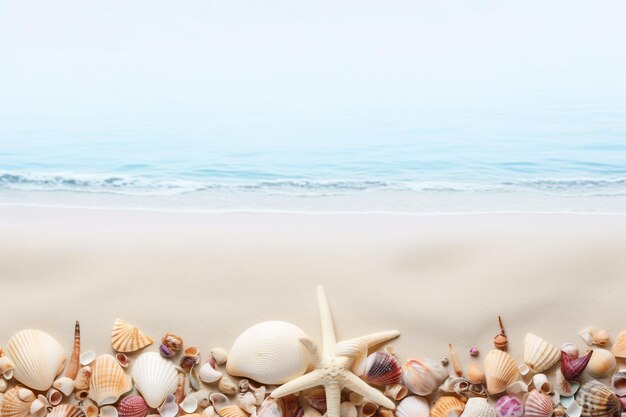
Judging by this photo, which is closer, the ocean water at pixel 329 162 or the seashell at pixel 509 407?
the seashell at pixel 509 407

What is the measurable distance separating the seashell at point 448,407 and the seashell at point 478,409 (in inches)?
0.5

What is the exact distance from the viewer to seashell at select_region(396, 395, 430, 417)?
1384 millimetres

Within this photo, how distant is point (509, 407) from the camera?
1370 mm

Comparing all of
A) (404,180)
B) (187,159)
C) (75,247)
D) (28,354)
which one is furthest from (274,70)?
(28,354)

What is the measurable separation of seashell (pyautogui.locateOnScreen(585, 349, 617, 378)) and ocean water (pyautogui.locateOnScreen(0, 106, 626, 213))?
14.4 inches

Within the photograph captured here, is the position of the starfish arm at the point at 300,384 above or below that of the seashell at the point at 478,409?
above

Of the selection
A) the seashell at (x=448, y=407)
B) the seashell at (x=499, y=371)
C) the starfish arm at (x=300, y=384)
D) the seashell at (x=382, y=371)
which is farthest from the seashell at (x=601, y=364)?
the starfish arm at (x=300, y=384)

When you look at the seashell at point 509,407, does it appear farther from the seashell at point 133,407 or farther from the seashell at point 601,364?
the seashell at point 133,407

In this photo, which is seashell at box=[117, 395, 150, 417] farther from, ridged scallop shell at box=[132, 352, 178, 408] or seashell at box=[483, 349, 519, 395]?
seashell at box=[483, 349, 519, 395]

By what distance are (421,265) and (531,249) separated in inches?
9.7

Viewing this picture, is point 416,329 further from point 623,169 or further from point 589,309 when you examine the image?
point 623,169

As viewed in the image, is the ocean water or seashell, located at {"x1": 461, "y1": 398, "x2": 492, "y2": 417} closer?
seashell, located at {"x1": 461, "y1": 398, "x2": 492, "y2": 417}

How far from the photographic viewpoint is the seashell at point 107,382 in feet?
4.62

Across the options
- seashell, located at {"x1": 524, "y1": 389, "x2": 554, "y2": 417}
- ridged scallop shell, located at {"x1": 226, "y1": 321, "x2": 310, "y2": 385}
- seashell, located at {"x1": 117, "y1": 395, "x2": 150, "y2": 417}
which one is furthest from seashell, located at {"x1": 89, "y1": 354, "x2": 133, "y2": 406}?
seashell, located at {"x1": 524, "y1": 389, "x2": 554, "y2": 417}
